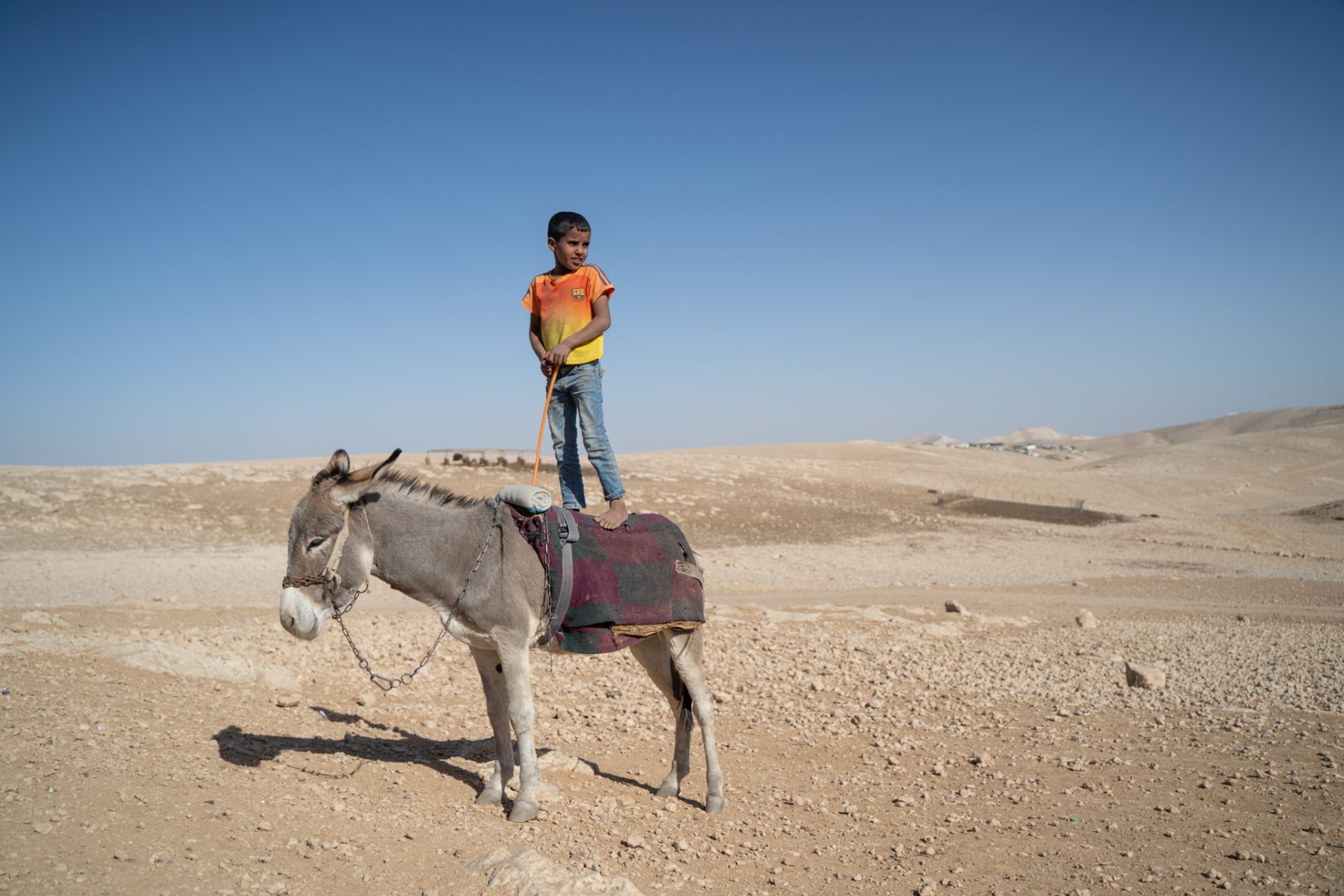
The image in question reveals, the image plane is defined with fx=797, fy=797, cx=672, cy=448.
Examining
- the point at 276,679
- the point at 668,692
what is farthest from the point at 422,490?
the point at 276,679

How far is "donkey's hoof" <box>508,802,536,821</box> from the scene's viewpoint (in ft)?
19.7

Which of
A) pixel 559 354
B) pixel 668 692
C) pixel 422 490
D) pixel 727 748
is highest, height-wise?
pixel 559 354

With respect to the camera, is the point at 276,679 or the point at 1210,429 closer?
the point at 276,679

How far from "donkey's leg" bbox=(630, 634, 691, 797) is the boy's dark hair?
3.50 metres

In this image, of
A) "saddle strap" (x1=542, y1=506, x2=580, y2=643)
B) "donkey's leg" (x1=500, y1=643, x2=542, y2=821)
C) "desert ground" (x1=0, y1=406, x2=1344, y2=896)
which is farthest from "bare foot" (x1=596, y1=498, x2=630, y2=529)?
"desert ground" (x1=0, y1=406, x2=1344, y2=896)

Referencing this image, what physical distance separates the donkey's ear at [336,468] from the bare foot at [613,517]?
2.03 meters

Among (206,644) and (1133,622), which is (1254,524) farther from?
(206,644)

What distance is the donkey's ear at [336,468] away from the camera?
5410mm

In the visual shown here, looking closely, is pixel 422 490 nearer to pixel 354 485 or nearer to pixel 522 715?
pixel 354 485

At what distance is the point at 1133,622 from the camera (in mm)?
15672

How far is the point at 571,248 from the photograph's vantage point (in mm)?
6578

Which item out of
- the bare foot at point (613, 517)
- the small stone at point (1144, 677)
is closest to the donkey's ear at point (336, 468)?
the bare foot at point (613, 517)

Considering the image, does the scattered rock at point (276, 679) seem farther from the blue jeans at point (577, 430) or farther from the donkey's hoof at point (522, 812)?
the blue jeans at point (577, 430)

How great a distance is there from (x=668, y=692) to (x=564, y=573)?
1700mm
